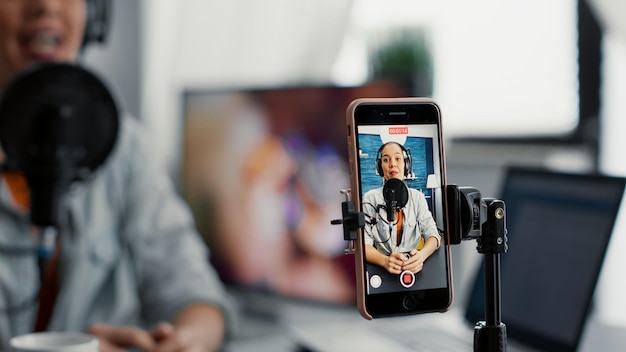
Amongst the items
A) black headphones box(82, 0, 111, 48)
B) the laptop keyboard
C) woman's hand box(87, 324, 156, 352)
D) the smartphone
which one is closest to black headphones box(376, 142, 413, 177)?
the smartphone

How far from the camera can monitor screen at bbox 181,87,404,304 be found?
1198 mm

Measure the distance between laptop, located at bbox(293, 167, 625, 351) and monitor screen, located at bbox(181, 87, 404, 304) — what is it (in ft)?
0.92

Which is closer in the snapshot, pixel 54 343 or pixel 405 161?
pixel 405 161

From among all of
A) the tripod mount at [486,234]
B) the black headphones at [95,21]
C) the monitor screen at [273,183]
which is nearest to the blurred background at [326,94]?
the monitor screen at [273,183]

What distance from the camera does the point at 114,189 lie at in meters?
1.26

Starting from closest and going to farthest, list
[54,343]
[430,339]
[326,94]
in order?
[54,343] → [430,339] → [326,94]

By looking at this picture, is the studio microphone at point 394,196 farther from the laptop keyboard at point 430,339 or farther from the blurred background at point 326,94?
the blurred background at point 326,94

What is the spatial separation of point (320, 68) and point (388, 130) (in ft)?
4.60

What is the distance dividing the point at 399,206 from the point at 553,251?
39cm

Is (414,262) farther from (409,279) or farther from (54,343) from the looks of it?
(54,343)

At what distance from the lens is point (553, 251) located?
2.58 feet

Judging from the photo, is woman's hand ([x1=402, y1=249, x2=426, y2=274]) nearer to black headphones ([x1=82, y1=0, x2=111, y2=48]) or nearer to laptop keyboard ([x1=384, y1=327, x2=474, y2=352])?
laptop keyboard ([x1=384, y1=327, x2=474, y2=352])

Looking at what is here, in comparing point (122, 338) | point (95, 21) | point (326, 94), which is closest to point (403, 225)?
point (122, 338)

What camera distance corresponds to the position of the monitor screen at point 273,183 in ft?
3.93
